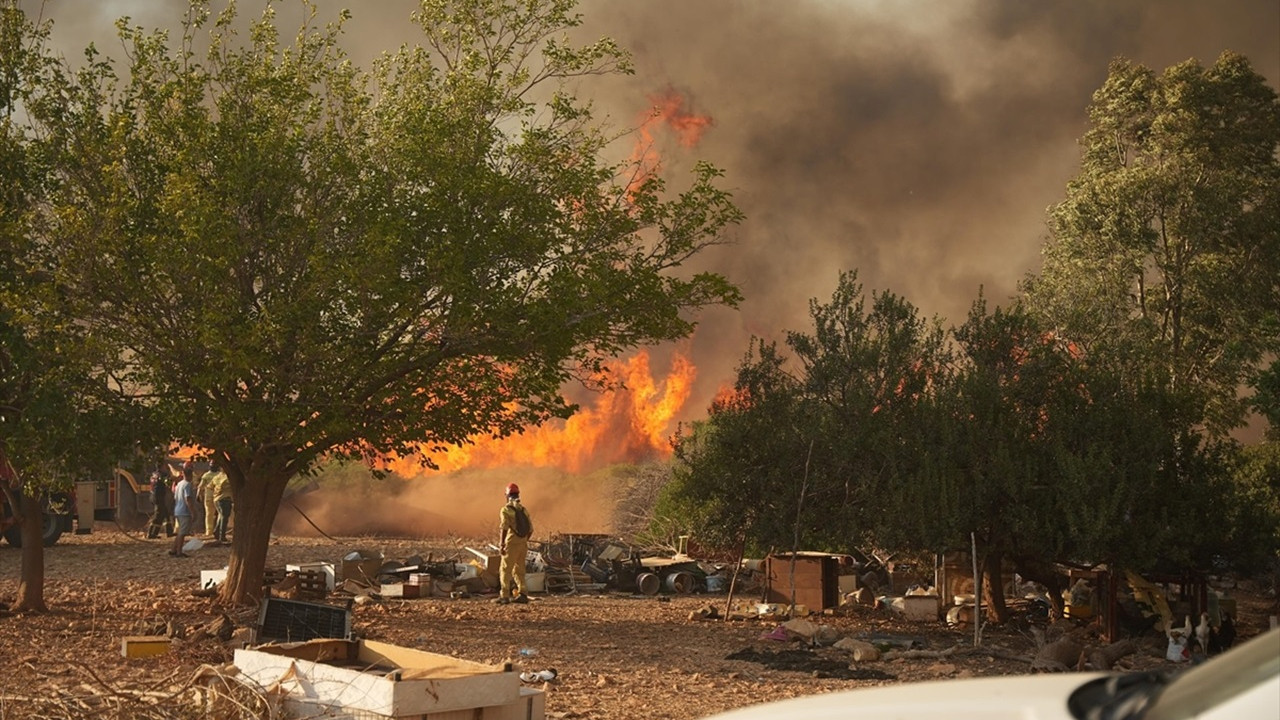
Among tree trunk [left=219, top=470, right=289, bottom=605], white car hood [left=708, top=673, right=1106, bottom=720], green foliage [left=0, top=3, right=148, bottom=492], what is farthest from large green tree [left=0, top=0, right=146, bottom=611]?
white car hood [left=708, top=673, right=1106, bottom=720]

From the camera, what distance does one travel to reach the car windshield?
2.31 metres

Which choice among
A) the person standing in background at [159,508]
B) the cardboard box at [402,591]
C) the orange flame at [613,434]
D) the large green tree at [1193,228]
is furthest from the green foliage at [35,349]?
the orange flame at [613,434]

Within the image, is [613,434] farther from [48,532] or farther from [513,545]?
[513,545]

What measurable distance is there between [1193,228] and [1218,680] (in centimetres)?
3537

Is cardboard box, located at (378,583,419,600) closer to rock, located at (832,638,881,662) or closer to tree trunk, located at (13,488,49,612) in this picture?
tree trunk, located at (13,488,49,612)

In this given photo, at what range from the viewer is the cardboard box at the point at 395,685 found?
8.02m

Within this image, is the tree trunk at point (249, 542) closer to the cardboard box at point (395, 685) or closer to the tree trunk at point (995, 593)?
the cardboard box at point (395, 685)

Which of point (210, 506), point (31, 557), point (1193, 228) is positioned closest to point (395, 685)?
point (31, 557)

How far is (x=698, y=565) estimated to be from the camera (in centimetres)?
2531

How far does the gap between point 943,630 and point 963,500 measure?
7.47ft

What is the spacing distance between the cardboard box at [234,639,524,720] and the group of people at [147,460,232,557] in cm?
1800

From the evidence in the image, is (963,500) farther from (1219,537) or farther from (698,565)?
(698,565)

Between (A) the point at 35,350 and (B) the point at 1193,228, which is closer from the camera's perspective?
(A) the point at 35,350

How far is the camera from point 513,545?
Result: 71.2 feet
